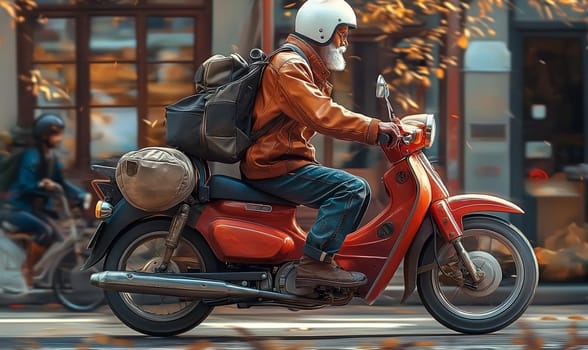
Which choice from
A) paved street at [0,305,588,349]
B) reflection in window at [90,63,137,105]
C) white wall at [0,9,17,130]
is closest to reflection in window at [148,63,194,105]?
reflection in window at [90,63,137,105]

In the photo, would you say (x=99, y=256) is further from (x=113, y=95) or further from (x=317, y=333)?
(x=113, y=95)

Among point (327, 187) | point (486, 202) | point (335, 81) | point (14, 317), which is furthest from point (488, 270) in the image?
point (335, 81)

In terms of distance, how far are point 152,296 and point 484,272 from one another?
168 centimetres

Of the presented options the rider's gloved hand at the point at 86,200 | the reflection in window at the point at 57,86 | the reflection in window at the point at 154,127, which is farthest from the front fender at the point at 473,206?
the reflection in window at the point at 57,86

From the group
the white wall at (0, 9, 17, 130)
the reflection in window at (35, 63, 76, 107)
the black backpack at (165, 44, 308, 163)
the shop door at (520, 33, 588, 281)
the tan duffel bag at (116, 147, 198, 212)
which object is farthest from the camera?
the shop door at (520, 33, 588, 281)

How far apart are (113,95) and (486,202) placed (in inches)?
193

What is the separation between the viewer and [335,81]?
10617mm

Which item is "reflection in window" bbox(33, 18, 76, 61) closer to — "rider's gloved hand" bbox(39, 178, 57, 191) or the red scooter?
"rider's gloved hand" bbox(39, 178, 57, 191)

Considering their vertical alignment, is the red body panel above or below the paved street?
above

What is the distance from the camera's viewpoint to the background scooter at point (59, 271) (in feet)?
29.7

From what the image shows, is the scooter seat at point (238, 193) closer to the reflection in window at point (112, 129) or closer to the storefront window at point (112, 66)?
the storefront window at point (112, 66)

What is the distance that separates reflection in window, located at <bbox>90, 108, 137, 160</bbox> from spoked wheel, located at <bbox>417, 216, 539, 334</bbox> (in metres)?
4.66

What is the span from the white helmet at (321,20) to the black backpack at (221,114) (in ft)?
0.36

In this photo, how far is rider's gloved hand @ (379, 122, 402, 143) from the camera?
624cm
